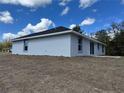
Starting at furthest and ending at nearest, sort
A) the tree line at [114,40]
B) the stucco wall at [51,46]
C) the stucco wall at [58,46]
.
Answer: the tree line at [114,40], the stucco wall at [51,46], the stucco wall at [58,46]

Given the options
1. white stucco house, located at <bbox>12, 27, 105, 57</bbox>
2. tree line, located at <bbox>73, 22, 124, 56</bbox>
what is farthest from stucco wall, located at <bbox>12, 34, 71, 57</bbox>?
tree line, located at <bbox>73, 22, 124, 56</bbox>

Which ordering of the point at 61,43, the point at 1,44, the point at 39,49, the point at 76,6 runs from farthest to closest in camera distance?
the point at 1,44 < the point at 76,6 < the point at 39,49 < the point at 61,43

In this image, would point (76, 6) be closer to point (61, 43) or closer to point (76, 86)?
point (61, 43)

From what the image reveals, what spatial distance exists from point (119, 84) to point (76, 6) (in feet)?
59.9

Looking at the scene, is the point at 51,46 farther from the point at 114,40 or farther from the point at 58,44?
the point at 114,40

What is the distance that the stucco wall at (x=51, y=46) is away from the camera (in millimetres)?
15317

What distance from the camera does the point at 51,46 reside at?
1661 centimetres

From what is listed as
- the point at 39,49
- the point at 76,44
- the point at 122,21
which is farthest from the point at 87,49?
the point at 122,21

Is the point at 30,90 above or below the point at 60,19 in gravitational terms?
below

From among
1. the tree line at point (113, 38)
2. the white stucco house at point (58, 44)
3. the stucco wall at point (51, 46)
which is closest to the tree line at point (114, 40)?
the tree line at point (113, 38)

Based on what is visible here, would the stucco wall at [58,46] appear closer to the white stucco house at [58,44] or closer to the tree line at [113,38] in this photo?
the white stucco house at [58,44]

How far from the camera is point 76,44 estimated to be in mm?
16016

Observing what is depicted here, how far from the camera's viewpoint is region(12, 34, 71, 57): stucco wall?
50.3 ft

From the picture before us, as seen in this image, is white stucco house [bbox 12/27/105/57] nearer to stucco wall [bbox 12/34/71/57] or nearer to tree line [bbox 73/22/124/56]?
stucco wall [bbox 12/34/71/57]
